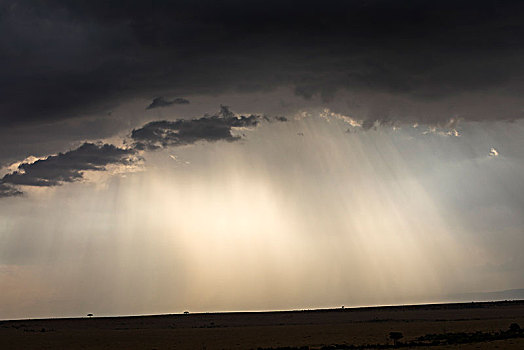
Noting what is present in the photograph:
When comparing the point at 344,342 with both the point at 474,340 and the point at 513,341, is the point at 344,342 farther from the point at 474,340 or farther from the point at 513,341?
the point at 513,341

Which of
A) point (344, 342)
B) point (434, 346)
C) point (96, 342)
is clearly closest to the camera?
point (434, 346)

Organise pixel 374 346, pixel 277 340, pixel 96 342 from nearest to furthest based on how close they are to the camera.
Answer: pixel 374 346 < pixel 277 340 < pixel 96 342

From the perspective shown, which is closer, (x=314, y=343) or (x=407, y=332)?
(x=314, y=343)

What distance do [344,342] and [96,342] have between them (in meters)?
35.8

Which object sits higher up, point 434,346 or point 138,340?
point 138,340

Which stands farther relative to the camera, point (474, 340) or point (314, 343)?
point (314, 343)

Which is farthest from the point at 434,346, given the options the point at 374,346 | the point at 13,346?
the point at 13,346

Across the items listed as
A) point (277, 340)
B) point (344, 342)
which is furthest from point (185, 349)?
Answer: point (344, 342)

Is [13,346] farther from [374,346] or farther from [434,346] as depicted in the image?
[434,346]

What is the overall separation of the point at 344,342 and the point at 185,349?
17913mm

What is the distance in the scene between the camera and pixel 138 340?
289ft

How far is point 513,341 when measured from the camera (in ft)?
196

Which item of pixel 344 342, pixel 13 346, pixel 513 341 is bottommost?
pixel 513 341

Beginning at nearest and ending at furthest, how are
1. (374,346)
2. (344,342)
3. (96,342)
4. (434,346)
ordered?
(434,346) → (374,346) → (344,342) → (96,342)
